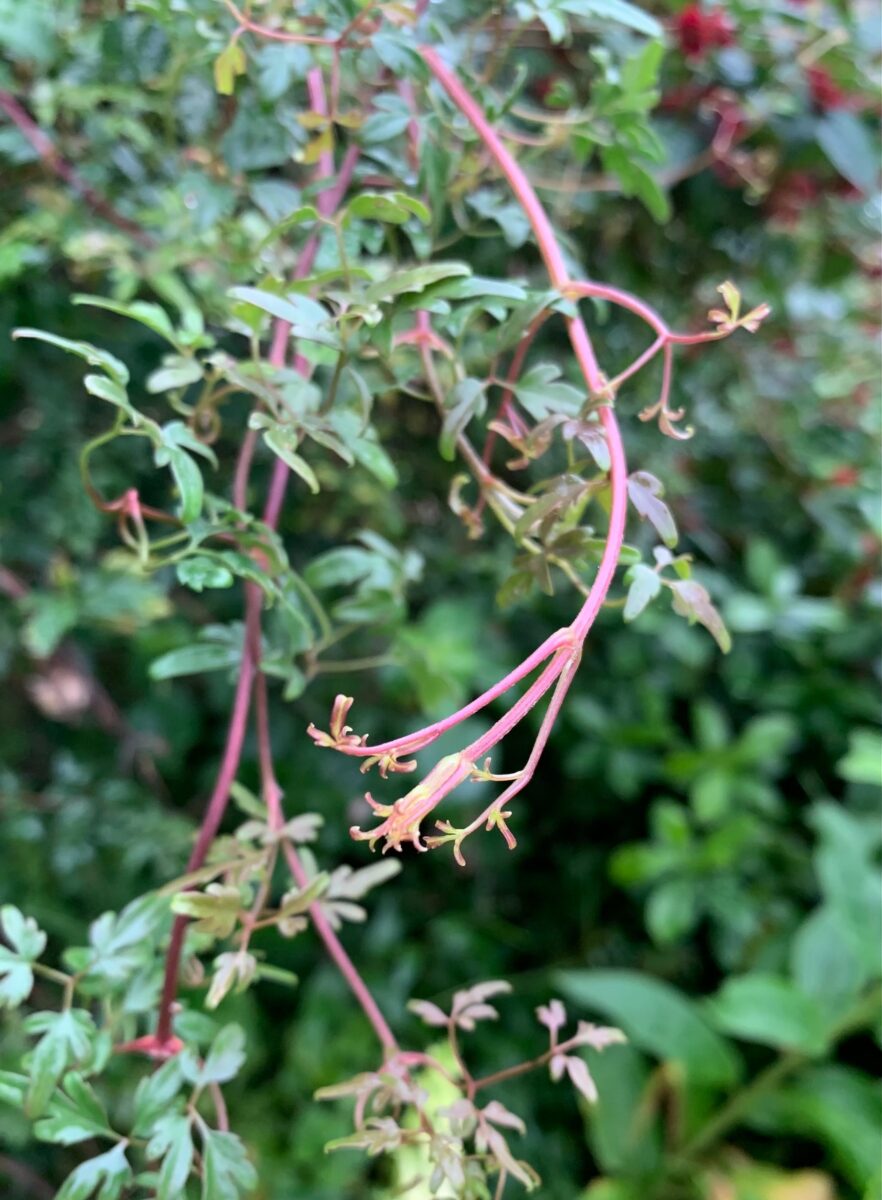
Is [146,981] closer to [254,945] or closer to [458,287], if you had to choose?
[458,287]

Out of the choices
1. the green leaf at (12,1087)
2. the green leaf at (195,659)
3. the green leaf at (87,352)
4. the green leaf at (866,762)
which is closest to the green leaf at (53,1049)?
the green leaf at (12,1087)

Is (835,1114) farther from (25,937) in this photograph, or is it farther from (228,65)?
(228,65)

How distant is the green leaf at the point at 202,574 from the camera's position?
340 mm

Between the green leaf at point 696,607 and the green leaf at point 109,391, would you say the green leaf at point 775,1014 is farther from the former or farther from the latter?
the green leaf at point 109,391

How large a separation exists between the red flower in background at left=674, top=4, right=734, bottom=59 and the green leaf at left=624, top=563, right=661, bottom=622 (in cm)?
59

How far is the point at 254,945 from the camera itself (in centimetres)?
84

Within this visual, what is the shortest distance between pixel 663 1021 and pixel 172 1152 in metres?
0.71

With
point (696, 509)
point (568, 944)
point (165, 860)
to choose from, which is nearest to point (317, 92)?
point (165, 860)

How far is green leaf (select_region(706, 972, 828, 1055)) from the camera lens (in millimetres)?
809

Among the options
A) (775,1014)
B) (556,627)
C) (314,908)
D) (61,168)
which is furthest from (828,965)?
(61,168)

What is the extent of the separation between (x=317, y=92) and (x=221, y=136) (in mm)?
81

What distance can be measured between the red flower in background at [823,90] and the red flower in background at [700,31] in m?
0.08

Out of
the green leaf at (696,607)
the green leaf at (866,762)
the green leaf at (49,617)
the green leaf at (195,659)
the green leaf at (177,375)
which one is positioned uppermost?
the green leaf at (177,375)

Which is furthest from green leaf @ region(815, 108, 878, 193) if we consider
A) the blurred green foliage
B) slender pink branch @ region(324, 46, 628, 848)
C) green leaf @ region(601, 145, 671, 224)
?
slender pink branch @ region(324, 46, 628, 848)
